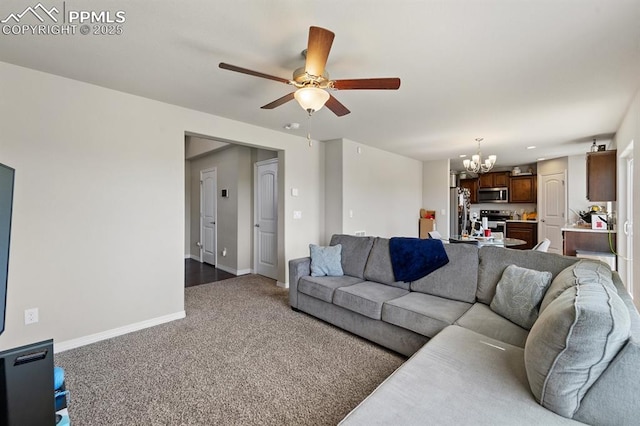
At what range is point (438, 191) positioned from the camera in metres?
6.74

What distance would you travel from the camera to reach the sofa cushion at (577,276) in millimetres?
1711

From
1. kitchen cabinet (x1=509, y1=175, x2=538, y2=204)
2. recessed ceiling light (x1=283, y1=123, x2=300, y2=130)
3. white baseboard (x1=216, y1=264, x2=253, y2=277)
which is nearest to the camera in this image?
recessed ceiling light (x1=283, y1=123, x2=300, y2=130)

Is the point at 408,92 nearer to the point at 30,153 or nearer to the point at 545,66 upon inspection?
the point at 545,66

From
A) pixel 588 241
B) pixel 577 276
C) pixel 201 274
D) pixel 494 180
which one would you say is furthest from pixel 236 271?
pixel 494 180

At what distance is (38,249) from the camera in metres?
2.41

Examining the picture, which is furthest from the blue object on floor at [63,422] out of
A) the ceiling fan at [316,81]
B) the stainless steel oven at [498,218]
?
the stainless steel oven at [498,218]

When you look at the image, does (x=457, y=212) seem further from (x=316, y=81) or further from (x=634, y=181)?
(x=316, y=81)

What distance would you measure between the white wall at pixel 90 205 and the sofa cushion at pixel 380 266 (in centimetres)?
219

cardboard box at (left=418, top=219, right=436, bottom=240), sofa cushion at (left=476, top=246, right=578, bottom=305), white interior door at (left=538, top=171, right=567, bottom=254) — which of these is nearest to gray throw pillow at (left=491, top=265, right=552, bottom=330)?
sofa cushion at (left=476, top=246, right=578, bottom=305)

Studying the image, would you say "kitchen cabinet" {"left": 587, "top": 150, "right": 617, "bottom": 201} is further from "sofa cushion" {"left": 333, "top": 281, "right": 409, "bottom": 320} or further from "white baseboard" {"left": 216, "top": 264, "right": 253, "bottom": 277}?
"white baseboard" {"left": 216, "top": 264, "right": 253, "bottom": 277}

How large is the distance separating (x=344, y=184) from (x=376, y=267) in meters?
1.85

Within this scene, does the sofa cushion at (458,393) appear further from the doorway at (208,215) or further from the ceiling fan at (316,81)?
the doorway at (208,215)

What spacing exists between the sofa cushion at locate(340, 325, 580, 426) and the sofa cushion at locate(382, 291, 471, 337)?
465mm

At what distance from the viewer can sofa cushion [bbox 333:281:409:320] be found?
2.52 metres
